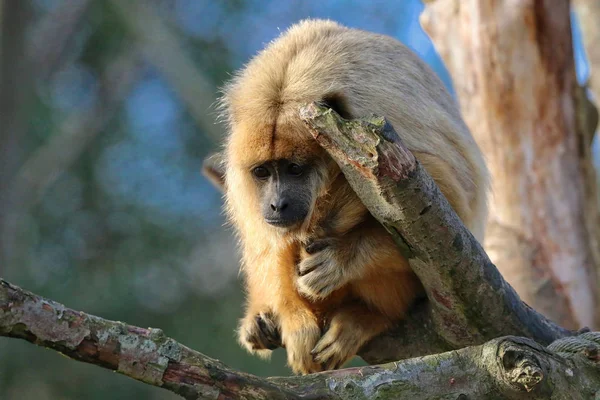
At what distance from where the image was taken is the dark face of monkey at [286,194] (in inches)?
152

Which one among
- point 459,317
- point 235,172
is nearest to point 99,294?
point 235,172

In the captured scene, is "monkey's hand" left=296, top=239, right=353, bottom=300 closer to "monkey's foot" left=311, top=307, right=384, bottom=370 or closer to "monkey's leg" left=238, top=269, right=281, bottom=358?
"monkey's foot" left=311, top=307, right=384, bottom=370

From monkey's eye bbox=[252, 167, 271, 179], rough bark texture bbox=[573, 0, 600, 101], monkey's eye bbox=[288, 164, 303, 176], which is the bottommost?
monkey's eye bbox=[288, 164, 303, 176]

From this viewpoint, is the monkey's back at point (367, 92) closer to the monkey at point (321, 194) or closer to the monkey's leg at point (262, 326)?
the monkey at point (321, 194)

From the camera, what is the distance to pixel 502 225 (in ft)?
21.5

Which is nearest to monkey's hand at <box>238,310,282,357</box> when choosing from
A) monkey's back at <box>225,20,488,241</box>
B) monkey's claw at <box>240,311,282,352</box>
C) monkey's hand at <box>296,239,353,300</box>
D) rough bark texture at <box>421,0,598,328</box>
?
monkey's claw at <box>240,311,282,352</box>

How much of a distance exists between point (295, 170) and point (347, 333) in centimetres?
91

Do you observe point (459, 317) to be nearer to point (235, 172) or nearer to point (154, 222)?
point (235, 172)

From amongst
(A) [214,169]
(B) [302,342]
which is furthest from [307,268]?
(A) [214,169]

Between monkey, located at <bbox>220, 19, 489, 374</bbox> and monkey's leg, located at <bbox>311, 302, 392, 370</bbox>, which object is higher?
monkey, located at <bbox>220, 19, 489, 374</bbox>

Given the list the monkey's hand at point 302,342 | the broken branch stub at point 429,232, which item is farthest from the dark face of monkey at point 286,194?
the broken branch stub at point 429,232

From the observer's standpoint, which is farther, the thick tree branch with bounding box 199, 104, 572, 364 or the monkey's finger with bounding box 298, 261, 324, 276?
the monkey's finger with bounding box 298, 261, 324, 276

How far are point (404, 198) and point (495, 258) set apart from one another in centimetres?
378

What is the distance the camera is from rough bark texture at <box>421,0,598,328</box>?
643 centimetres
